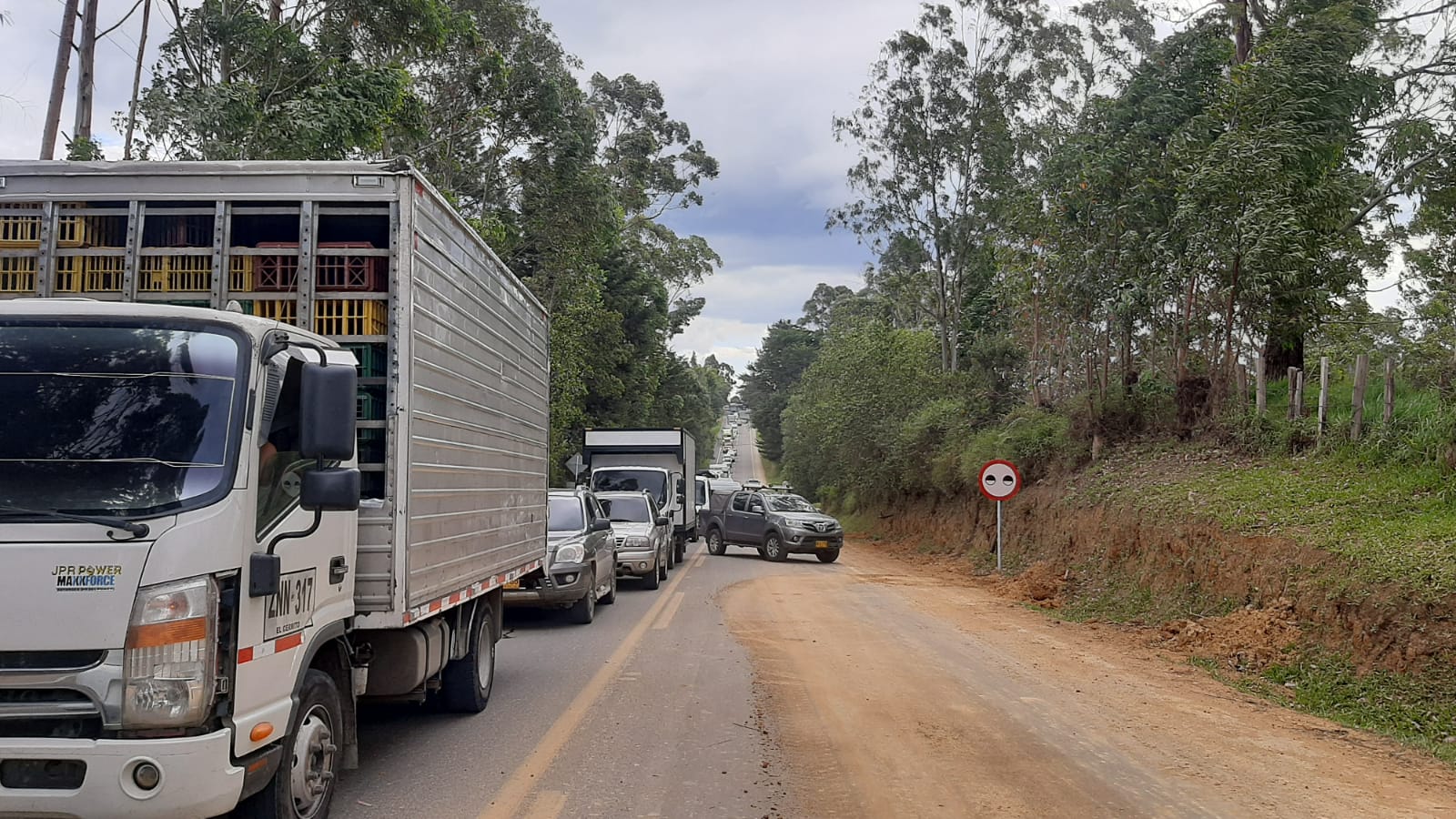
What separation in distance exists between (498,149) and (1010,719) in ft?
70.1

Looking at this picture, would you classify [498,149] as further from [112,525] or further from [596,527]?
[112,525]

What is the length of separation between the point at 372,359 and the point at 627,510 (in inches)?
507

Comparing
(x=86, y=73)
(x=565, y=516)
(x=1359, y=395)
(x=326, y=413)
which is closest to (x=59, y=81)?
(x=86, y=73)

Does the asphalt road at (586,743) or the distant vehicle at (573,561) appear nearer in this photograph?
the asphalt road at (586,743)

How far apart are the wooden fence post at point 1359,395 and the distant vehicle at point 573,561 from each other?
10018 millimetres

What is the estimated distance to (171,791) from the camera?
12.7 ft

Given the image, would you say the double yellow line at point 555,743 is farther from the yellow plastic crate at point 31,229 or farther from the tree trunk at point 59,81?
the tree trunk at point 59,81

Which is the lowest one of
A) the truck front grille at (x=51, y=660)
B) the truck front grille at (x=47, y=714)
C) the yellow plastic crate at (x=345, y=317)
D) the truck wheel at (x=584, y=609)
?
the truck wheel at (x=584, y=609)

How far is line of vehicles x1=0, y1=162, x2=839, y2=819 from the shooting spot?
386 cm

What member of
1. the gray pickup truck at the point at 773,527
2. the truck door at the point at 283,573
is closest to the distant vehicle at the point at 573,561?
the truck door at the point at 283,573

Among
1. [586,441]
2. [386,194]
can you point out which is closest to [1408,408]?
[386,194]

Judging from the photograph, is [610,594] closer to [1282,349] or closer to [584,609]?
[584,609]

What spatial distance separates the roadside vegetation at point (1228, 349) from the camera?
1023 cm

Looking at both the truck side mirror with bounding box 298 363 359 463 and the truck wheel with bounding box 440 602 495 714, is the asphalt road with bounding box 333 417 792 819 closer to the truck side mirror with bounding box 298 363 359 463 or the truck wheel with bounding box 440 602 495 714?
the truck wheel with bounding box 440 602 495 714
